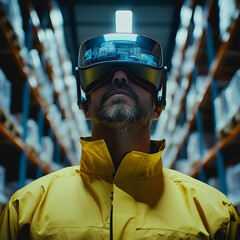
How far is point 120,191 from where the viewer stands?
1.08m

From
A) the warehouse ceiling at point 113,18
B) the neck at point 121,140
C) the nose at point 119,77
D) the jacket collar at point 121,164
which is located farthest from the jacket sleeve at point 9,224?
the warehouse ceiling at point 113,18

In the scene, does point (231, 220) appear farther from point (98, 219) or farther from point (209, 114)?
point (209, 114)

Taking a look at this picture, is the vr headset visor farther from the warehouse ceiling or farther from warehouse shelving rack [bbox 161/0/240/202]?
the warehouse ceiling

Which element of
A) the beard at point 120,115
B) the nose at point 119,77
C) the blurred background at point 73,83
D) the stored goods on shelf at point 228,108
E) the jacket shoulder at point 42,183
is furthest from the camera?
the blurred background at point 73,83

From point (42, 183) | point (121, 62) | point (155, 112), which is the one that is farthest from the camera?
point (155, 112)

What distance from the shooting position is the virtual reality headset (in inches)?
56.4

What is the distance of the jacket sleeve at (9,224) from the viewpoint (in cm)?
103

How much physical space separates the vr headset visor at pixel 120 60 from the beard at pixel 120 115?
14 cm

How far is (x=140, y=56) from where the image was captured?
1.51 m

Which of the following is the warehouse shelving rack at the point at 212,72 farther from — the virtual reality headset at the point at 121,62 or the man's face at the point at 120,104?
the man's face at the point at 120,104

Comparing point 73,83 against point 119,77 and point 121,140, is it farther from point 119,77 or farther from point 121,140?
point 121,140

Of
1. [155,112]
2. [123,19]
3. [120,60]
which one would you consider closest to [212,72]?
[123,19]

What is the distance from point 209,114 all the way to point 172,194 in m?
3.71

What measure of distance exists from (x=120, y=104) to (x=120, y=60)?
287mm
